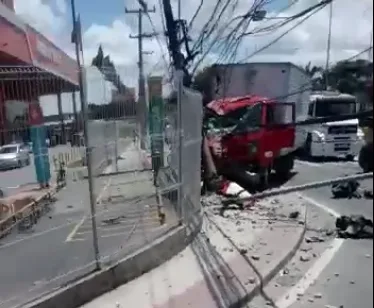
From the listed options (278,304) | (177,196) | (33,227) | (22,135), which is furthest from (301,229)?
(22,135)

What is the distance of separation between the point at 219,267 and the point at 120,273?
128 centimetres

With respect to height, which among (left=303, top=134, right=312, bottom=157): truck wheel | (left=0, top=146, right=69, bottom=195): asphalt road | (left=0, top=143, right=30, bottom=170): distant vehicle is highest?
(left=0, top=143, right=30, bottom=170): distant vehicle

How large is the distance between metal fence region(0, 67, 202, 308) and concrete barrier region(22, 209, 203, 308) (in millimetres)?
124

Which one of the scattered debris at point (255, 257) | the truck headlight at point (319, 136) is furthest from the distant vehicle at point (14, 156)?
the truck headlight at point (319, 136)

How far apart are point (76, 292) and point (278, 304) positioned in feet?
6.78

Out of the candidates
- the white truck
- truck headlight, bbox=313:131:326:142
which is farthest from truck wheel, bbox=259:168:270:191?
truck headlight, bbox=313:131:326:142

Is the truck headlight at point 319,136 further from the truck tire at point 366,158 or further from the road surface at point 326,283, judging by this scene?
the truck tire at point 366,158

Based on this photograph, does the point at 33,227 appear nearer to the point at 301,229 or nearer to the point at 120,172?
the point at 120,172

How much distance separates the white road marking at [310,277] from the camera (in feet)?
17.6

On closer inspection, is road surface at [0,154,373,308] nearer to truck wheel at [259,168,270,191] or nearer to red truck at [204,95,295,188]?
red truck at [204,95,295,188]

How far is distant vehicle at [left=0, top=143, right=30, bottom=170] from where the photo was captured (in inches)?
211

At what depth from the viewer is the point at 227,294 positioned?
208 inches

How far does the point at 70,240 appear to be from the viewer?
6367 mm

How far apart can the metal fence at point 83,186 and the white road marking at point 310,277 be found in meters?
1.81
